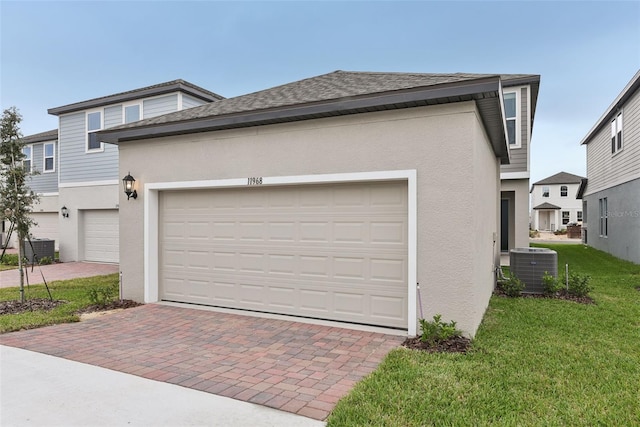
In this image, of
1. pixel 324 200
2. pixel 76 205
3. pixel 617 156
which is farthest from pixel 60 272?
pixel 617 156

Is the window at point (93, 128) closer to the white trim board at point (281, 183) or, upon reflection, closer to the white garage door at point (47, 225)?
the white garage door at point (47, 225)

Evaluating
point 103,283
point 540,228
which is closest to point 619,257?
point 103,283

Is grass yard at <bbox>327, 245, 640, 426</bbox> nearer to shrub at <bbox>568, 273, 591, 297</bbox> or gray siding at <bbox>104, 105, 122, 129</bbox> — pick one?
shrub at <bbox>568, 273, 591, 297</bbox>

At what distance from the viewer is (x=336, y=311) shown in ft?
19.6

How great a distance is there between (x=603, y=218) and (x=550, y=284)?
43.6 feet

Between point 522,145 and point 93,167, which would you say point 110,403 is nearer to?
point 522,145

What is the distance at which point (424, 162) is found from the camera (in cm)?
528

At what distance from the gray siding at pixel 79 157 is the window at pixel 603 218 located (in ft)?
67.5

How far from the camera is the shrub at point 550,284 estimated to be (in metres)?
7.96

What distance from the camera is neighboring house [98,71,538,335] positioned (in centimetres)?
514

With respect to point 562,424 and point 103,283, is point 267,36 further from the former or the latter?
point 562,424

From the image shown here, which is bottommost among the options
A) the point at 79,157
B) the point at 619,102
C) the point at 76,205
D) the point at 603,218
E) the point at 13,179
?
the point at 603,218

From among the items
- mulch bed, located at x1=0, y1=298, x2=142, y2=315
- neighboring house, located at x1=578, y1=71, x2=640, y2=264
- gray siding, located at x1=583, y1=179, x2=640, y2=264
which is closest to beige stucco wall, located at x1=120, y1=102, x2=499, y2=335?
mulch bed, located at x1=0, y1=298, x2=142, y2=315

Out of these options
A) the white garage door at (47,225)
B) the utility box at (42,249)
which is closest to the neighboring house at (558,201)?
the white garage door at (47,225)
